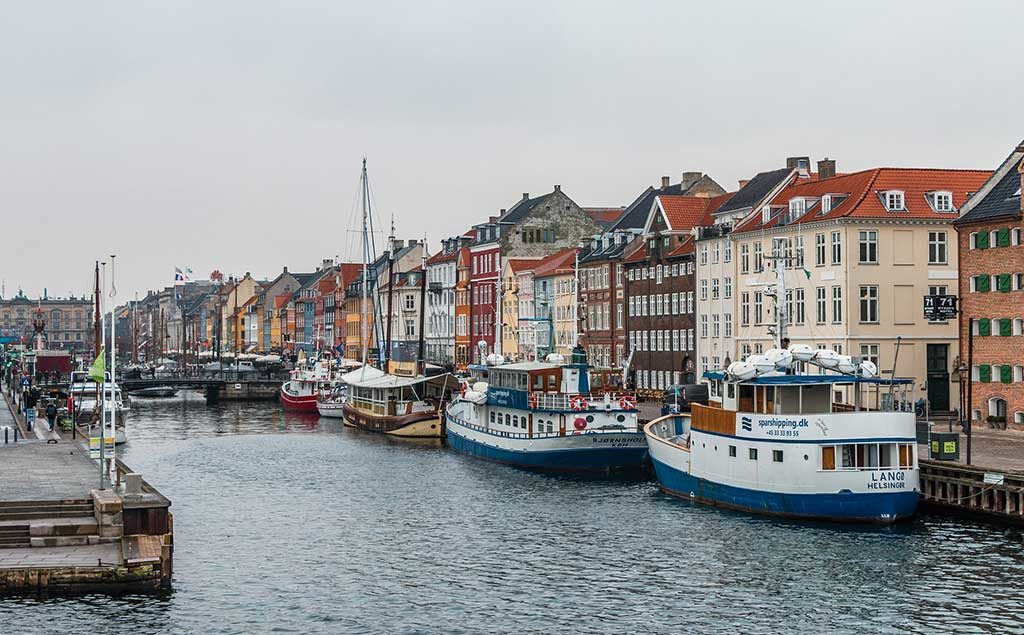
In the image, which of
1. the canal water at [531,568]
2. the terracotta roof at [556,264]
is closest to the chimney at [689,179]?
the terracotta roof at [556,264]

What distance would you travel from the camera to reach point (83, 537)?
42.0 m

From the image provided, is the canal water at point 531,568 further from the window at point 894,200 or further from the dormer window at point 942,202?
the dormer window at point 942,202

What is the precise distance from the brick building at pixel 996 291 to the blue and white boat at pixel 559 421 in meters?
16.9

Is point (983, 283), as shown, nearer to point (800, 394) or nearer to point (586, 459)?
point (586, 459)

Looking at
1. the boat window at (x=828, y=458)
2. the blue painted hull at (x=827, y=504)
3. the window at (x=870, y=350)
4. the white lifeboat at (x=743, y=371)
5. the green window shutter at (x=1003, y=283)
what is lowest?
the blue painted hull at (x=827, y=504)

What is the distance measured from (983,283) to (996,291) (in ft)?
3.21

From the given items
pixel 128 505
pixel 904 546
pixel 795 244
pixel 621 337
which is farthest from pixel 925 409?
pixel 128 505

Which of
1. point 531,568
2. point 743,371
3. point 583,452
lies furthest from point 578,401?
point 531,568

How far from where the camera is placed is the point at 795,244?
90750mm

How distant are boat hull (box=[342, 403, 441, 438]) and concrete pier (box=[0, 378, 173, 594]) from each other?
150 ft

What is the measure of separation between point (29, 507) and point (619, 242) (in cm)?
8023

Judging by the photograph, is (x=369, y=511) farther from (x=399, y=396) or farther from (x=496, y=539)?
(x=399, y=396)

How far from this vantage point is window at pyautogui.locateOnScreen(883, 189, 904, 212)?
8569 cm

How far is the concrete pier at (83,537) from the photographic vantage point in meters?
38.0
